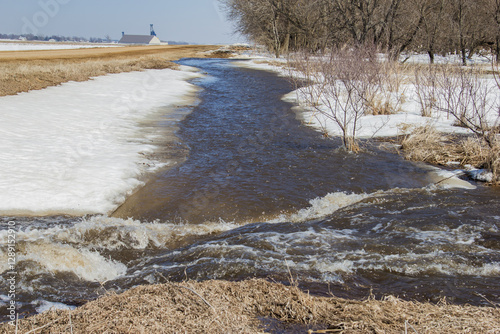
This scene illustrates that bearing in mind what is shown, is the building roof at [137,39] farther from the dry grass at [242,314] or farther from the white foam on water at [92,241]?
the dry grass at [242,314]

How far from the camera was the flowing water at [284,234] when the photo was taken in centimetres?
408

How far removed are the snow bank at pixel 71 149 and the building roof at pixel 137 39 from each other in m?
98.7

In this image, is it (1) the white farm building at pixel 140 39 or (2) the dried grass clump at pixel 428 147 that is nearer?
(2) the dried grass clump at pixel 428 147

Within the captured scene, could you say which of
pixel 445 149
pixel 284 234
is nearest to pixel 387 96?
pixel 445 149

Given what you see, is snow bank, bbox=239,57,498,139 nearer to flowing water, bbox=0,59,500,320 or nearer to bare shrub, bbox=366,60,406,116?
bare shrub, bbox=366,60,406,116

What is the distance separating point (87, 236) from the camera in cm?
536

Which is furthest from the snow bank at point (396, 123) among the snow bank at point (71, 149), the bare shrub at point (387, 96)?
the snow bank at point (71, 149)

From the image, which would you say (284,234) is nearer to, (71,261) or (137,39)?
(71,261)

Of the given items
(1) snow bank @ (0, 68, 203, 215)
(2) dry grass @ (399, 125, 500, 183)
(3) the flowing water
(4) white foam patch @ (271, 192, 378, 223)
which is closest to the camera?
(3) the flowing water

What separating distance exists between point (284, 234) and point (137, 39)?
375 feet

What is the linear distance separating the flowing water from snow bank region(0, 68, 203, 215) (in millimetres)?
500

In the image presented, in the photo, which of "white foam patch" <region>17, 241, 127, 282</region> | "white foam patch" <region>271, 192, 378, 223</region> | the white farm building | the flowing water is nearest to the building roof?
the white farm building

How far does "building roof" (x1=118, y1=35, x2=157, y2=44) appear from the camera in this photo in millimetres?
106950

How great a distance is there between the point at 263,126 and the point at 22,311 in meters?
9.93
